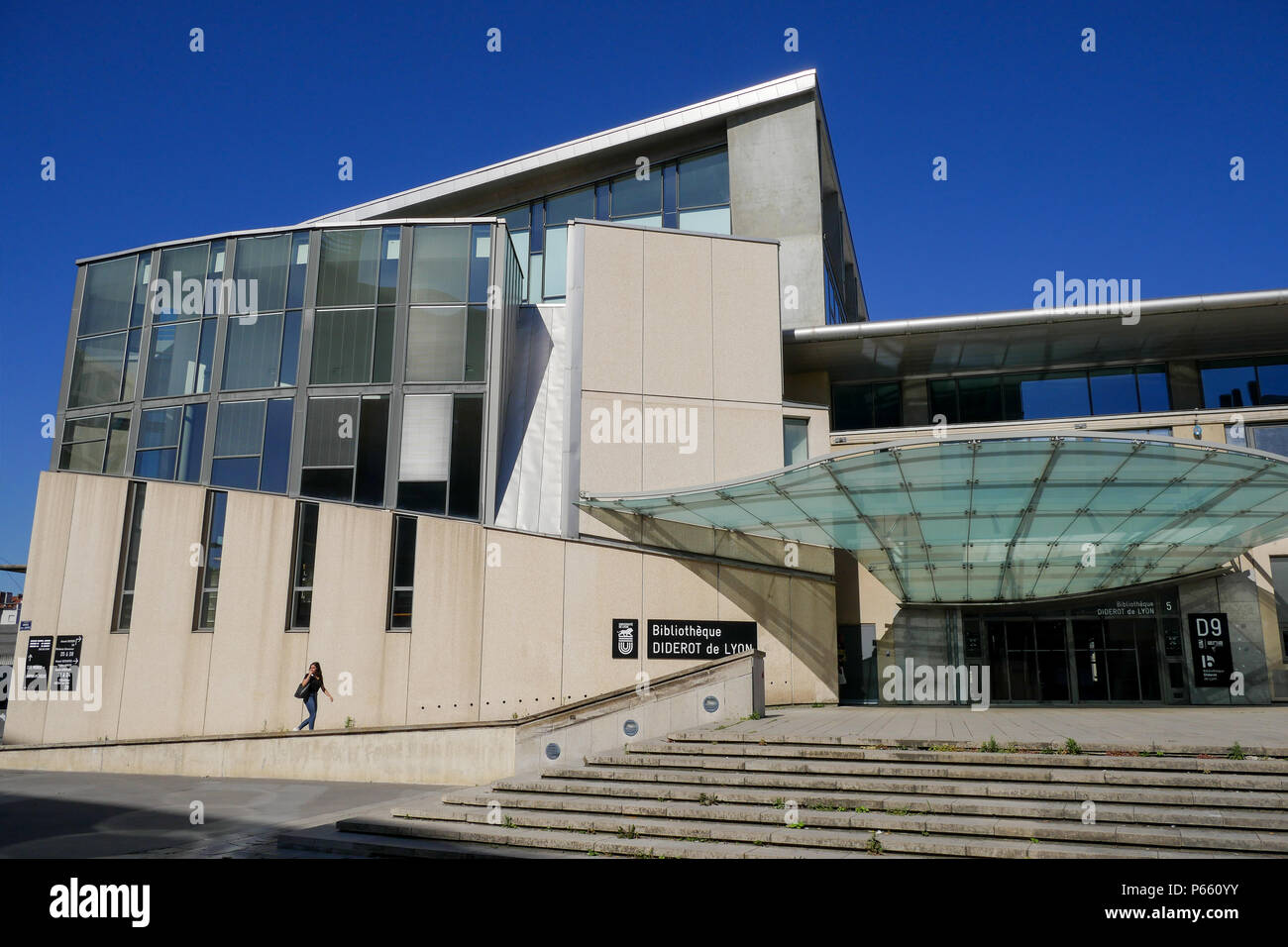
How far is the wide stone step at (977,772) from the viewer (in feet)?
30.5

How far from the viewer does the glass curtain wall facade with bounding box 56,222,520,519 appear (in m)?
20.2

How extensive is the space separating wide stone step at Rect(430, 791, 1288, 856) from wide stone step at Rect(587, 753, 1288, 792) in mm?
985

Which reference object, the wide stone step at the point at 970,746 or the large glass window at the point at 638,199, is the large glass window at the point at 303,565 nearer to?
the wide stone step at the point at 970,746

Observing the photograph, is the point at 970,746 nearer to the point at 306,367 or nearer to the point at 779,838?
the point at 779,838

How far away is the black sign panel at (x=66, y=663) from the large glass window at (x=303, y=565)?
5.00 meters

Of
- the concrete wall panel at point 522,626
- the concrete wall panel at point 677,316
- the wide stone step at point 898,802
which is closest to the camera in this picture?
the wide stone step at point 898,802

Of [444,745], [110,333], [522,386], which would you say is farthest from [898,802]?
[110,333]

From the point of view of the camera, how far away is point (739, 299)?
830 inches

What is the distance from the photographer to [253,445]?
68.9ft
